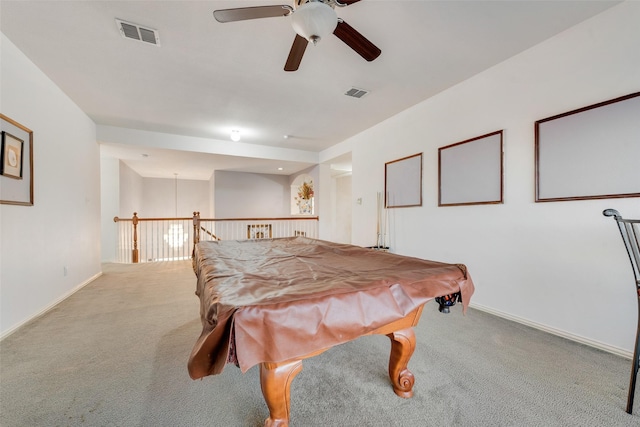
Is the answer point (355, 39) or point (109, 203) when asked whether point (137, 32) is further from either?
point (109, 203)

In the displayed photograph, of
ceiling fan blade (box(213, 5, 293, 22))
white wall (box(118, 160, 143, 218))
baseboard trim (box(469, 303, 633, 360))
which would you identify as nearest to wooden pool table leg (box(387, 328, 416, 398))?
baseboard trim (box(469, 303, 633, 360))

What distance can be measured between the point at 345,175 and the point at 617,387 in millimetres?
6621

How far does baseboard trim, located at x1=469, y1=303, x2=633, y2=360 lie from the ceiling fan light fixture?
2.84 m

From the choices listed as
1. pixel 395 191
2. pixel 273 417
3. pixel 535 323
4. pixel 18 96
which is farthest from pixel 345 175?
pixel 273 417

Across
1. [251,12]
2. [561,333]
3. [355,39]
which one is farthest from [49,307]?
[561,333]

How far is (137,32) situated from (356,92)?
220cm

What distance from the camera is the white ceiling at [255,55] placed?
6.05ft

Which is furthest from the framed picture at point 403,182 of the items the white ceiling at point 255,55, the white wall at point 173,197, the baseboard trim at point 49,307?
the white wall at point 173,197

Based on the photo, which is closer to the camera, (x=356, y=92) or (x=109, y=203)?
(x=356, y=92)

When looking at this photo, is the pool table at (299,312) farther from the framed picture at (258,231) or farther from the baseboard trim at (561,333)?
the framed picture at (258,231)

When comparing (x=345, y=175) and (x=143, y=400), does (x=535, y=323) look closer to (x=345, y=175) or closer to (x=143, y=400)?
(x=143, y=400)

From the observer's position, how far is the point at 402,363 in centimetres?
134

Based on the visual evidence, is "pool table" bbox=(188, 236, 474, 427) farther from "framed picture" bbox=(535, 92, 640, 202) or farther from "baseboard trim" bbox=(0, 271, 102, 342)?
"baseboard trim" bbox=(0, 271, 102, 342)

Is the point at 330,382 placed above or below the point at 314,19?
below
